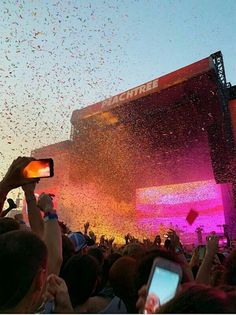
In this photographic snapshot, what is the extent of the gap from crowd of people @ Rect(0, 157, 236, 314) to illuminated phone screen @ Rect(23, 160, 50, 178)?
1.3 inches

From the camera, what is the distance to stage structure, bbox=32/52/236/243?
1819 centimetres

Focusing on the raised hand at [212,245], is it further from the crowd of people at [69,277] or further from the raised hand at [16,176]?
the raised hand at [16,176]

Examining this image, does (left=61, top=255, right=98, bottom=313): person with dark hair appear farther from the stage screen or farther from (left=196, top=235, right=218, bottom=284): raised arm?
the stage screen

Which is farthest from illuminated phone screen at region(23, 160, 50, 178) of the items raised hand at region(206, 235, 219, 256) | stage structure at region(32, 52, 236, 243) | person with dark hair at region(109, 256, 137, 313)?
stage structure at region(32, 52, 236, 243)

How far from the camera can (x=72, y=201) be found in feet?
92.9

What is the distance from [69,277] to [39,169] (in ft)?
2.19

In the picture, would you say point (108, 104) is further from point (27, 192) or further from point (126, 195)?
point (27, 192)

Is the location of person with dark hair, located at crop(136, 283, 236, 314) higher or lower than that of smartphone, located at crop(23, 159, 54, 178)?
lower

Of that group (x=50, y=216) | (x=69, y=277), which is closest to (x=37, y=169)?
(x=50, y=216)

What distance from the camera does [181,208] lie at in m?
21.4

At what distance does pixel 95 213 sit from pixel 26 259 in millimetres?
25514

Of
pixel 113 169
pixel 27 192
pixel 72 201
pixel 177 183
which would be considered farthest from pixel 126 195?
pixel 27 192

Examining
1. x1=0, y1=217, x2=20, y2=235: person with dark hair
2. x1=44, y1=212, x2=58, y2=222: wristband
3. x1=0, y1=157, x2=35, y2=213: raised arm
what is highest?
x1=0, y1=157, x2=35, y2=213: raised arm

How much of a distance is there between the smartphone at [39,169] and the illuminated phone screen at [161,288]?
118 cm
